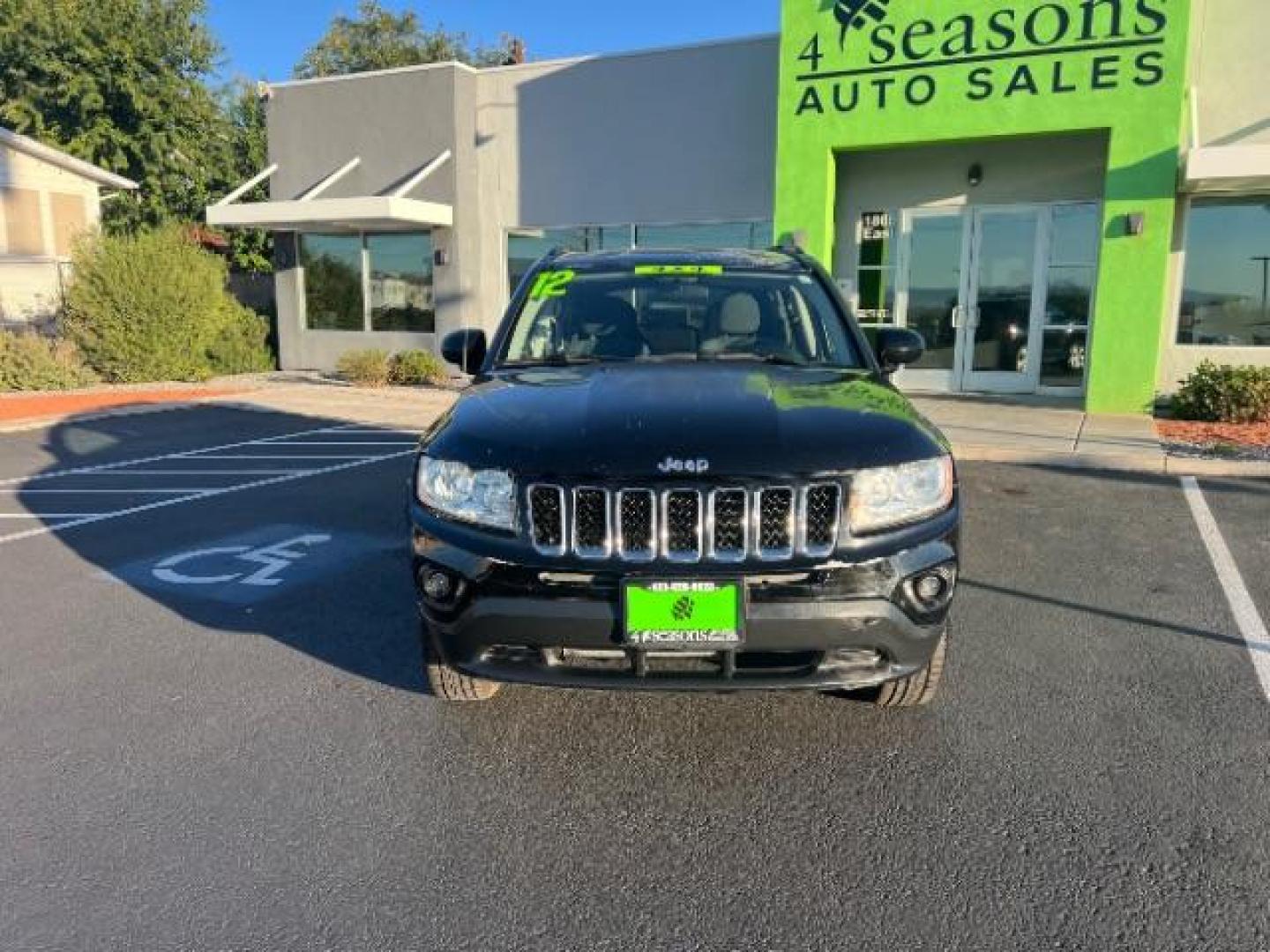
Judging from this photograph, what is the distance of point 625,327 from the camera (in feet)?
14.3

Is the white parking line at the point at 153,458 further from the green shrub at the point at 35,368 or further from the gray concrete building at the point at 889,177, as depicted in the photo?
the green shrub at the point at 35,368

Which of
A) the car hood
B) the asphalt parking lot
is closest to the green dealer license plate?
the car hood

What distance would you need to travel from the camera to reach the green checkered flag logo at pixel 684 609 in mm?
2854

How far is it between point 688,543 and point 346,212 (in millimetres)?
14739

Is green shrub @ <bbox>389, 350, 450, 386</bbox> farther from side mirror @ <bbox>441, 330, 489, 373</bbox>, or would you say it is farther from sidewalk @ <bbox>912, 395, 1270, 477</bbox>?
side mirror @ <bbox>441, 330, 489, 373</bbox>

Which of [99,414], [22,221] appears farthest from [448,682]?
[22,221]

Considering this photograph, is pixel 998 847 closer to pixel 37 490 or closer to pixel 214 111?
pixel 37 490

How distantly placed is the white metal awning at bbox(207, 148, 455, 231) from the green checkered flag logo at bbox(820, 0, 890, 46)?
737cm

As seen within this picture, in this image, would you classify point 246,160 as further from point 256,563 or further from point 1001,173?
point 256,563

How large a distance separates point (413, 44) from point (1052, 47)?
3346cm

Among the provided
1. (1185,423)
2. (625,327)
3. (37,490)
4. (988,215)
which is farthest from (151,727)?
(988,215)

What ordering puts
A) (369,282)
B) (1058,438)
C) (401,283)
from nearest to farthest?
(1058,438)
(401,283)
(369,282)

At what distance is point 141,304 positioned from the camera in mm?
15789

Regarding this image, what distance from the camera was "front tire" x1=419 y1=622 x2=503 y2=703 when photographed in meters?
3.45
